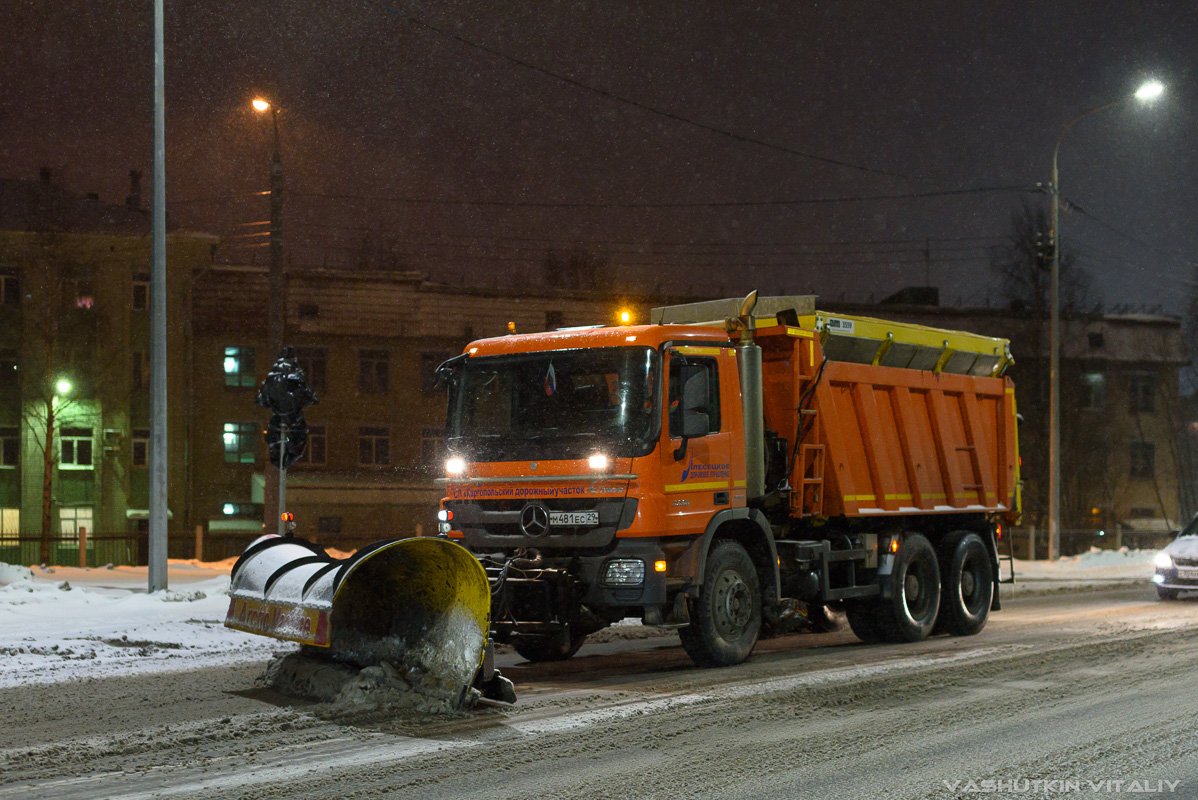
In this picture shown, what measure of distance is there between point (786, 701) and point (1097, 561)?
23.0m

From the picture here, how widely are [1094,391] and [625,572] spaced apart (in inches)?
1977

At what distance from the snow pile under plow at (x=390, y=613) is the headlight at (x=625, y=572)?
1365 millimetres

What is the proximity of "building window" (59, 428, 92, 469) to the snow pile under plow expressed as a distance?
35184mm

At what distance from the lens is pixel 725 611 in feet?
32.7

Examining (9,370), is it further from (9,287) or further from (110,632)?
(110,632)

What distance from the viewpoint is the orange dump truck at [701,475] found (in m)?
9.27

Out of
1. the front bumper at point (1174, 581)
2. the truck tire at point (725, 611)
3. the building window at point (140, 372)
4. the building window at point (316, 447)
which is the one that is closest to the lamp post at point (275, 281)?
the truck tire at point (725, 611)

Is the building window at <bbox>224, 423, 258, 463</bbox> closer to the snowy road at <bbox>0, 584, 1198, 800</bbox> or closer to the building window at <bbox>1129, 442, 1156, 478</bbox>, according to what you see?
the snowy road at <bbox>0, 584, 1198, 800</bbox>

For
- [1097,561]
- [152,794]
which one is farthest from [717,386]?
[1097,561]

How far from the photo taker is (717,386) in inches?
393

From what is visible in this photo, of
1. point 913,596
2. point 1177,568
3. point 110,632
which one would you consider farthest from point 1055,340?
point 110,632

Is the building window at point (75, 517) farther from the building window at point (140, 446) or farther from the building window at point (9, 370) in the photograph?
the building window at point (9, 370)

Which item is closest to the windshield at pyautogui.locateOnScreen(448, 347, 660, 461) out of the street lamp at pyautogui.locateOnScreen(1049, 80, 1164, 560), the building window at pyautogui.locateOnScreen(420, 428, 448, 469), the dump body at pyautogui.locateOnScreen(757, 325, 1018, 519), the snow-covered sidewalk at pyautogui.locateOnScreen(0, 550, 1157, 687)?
the dump body at pyautogui.locateOnScreen(757, 325, 1018, 519)

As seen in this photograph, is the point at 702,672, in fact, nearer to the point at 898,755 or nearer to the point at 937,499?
the point at 898,755
